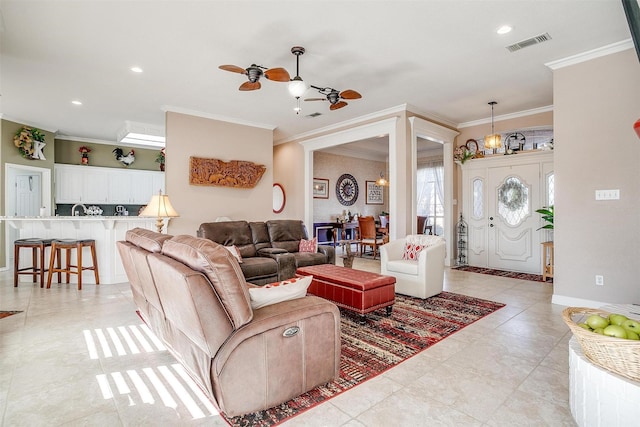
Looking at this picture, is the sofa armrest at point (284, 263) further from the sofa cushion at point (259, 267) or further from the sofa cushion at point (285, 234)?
the sofa cushion at point (285, 234)

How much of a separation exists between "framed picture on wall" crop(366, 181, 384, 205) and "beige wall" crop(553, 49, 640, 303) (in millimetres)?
6523

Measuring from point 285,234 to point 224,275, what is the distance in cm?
373

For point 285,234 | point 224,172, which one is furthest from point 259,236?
point 224,172

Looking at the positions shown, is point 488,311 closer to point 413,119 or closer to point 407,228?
point 407,228

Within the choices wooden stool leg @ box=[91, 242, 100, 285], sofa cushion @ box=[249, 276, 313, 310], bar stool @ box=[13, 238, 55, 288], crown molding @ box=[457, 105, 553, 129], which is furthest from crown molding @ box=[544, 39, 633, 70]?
bar stool @ box=[13, 238, 55, 288]

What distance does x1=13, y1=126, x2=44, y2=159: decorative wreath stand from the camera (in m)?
6.18

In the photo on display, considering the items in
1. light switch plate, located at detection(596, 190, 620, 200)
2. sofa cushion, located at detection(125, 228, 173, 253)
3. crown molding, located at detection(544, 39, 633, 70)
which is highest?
crown molding, located at detection(544, 39, 633, 70)

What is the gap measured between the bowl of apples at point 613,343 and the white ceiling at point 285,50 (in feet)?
8.33

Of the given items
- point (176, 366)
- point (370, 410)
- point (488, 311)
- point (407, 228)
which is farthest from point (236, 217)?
point (370, 410)

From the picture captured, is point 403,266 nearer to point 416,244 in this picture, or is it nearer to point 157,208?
point 416,244

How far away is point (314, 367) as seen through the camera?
1.94 metres

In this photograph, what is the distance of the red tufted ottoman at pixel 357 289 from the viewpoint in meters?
3.13

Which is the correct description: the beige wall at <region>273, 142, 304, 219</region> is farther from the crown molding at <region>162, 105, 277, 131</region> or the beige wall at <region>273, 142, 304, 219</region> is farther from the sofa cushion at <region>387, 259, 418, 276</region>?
the sofa cushion at <region>387, 259, 418, 276</region>

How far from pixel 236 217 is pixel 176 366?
402cm
